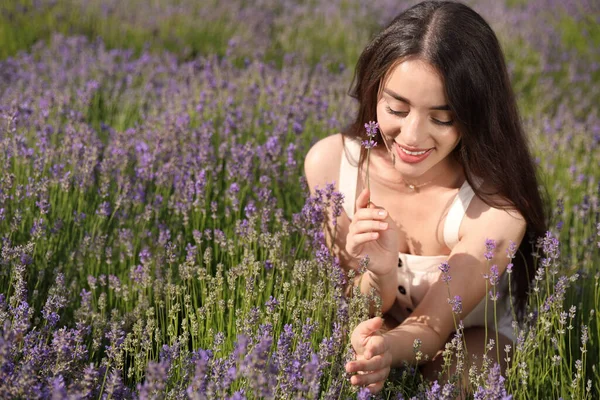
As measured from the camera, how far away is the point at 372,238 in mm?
2543

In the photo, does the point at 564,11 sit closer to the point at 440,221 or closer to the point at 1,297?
the point at 440,221

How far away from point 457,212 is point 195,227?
104 centimetres

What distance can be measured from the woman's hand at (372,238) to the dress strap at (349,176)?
41 centimetres

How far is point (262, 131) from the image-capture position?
4.16 metres

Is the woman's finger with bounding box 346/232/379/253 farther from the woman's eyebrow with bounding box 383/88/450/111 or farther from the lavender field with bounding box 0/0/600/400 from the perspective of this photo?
the woman's eyebrow with bounding box 383/88/450/111

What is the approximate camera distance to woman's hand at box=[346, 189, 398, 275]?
8.34 ft

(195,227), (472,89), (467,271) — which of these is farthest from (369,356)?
(195,227)

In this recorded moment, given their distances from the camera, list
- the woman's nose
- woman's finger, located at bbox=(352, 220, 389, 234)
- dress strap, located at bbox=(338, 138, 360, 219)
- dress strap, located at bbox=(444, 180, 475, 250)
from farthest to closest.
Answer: dress strap, located at bbox=(338, 138, 360, 219) → dress strap, located at bbox=(444, 180, 475, 250) → the woman's nose → woman's finger, located at bbox=(352, 220, 389, 234)

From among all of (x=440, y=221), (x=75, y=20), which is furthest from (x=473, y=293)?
(x=75, y=20)

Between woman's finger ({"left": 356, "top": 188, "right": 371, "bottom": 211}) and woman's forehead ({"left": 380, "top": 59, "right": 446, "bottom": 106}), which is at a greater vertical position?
woman's forehead ({"left": 380, "top": 59, "right": 446, "bottom": 106})

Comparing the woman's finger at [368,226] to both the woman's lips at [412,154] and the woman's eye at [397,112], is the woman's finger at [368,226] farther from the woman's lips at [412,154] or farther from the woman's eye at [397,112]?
the woman's eye at [397,112]

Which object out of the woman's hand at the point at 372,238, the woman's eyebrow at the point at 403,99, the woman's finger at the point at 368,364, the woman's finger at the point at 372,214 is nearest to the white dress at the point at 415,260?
the woman's hand at the point at 372,238

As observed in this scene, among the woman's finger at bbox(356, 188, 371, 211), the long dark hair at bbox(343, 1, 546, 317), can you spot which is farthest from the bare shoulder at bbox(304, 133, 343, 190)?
the woman's finger at bbox(356, 188, 371, 211)

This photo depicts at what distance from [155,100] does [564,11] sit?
5220mm
